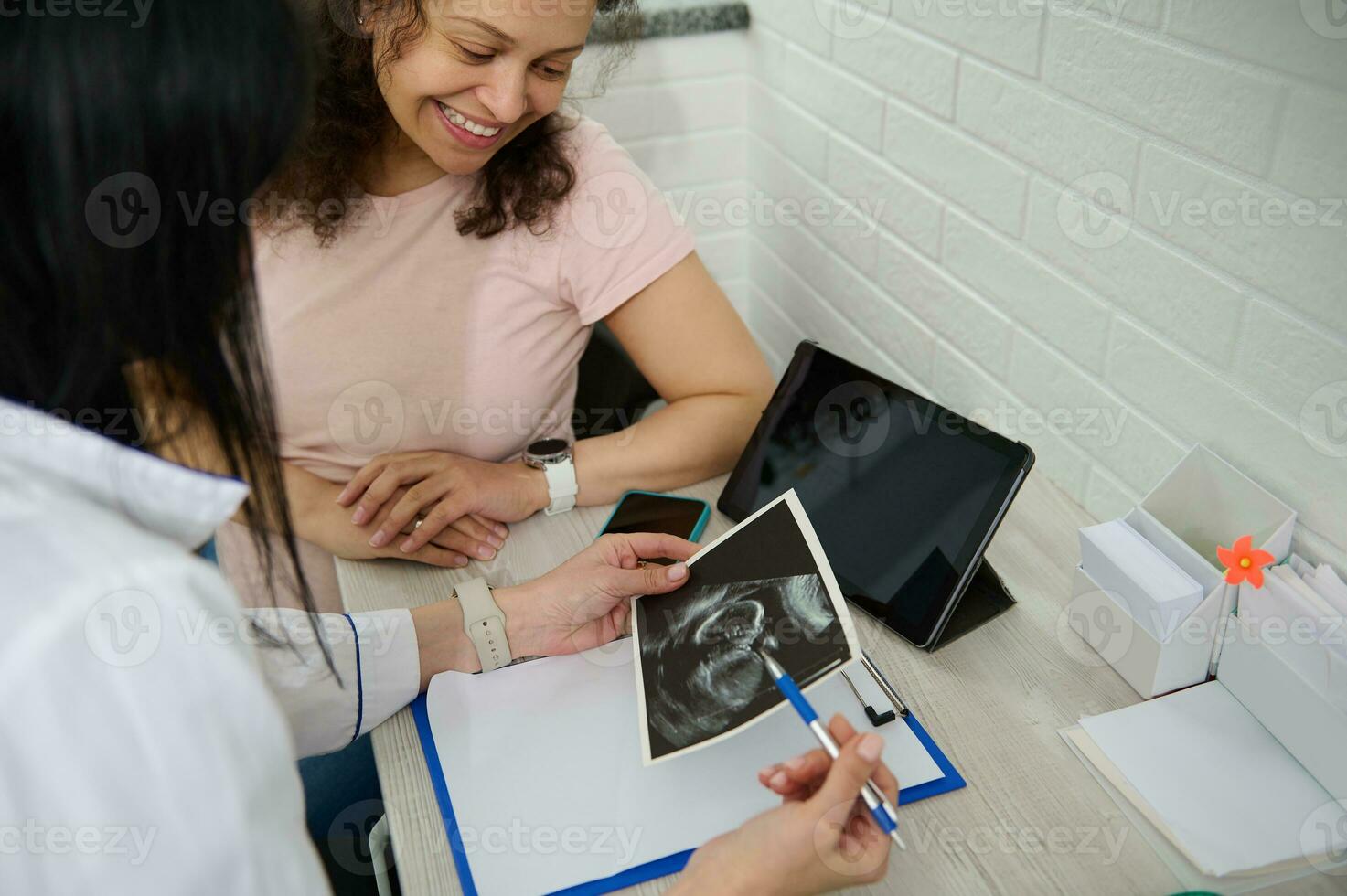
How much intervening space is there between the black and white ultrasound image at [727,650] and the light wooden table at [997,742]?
120 mm

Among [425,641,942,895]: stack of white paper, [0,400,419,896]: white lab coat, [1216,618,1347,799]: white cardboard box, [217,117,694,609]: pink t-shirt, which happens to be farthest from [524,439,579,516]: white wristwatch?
[1216,618,1347,799]: white cardboard box

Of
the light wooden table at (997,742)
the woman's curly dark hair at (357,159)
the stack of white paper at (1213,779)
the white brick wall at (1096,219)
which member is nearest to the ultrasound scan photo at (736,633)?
the light wooden table at (997,742)

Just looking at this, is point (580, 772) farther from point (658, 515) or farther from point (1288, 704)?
point (1288, 704)

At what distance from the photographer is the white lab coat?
52 cm

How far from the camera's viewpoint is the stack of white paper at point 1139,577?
2.76ft

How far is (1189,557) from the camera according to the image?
87 cm

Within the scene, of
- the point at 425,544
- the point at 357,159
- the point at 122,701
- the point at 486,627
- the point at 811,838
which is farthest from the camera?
the point at 357,159

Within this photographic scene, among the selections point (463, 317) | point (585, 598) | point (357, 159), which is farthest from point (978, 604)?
point (357, 159)

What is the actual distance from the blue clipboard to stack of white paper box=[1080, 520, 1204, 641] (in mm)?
202

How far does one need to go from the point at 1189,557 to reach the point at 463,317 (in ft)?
2.67

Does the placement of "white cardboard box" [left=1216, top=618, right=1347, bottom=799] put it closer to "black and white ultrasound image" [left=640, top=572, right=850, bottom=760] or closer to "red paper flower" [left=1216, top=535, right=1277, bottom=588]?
A: "red paper flower" [left=1216, top=535, right=1277, bottom=588]

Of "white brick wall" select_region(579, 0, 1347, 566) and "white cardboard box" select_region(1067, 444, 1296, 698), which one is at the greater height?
"white brick wall" select_region(579, 0, 1347, 566)

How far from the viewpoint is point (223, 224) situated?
0.59 m

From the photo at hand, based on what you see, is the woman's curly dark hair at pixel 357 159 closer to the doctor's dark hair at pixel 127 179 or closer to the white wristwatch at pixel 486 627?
the white wristwatch at pixel 486 627
